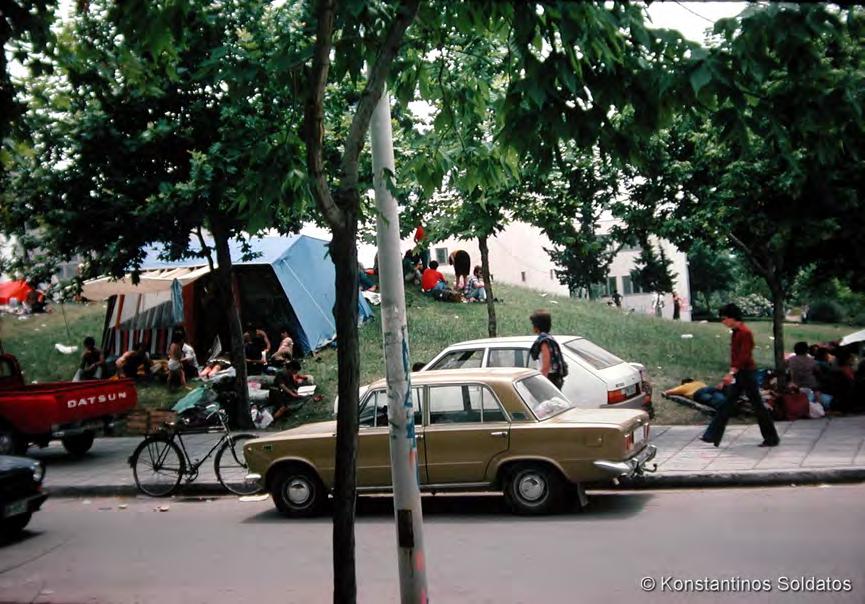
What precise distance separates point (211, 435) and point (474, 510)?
801 centimetres

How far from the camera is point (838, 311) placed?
57750mm

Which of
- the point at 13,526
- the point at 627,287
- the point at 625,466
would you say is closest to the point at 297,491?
the point at 13,526

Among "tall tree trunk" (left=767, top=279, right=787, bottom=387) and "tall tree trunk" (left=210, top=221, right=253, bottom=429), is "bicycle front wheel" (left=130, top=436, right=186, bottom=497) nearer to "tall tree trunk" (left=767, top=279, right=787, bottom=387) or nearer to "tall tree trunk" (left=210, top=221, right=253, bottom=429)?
"tall tree trunk" (left=210, top=221, right=253, bottom=429)

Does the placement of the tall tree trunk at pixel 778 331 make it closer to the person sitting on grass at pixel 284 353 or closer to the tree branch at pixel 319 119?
the person sitting on grass at pixel 284 353

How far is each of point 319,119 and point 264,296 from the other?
18.0 metres

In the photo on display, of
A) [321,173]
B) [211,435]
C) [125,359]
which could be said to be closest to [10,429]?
[211,435]

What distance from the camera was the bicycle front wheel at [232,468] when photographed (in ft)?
38.3

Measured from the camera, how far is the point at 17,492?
962 cm

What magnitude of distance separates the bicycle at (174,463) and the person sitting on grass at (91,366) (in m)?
8.05

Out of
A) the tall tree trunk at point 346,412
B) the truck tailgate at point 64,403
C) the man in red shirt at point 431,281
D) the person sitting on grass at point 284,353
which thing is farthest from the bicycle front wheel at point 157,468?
the man in red shirt at point 431,281

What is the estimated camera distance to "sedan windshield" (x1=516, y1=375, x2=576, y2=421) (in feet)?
30.4

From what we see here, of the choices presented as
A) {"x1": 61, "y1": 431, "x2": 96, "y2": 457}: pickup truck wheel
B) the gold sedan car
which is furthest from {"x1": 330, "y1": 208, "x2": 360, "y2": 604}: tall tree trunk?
{"x1": 61, "y1": 431, "x2": 96, "y2": 457}: pickup truck wheel

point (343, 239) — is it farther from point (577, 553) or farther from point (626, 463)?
point (626, 463)

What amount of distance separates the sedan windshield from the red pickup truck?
8.67 meters
